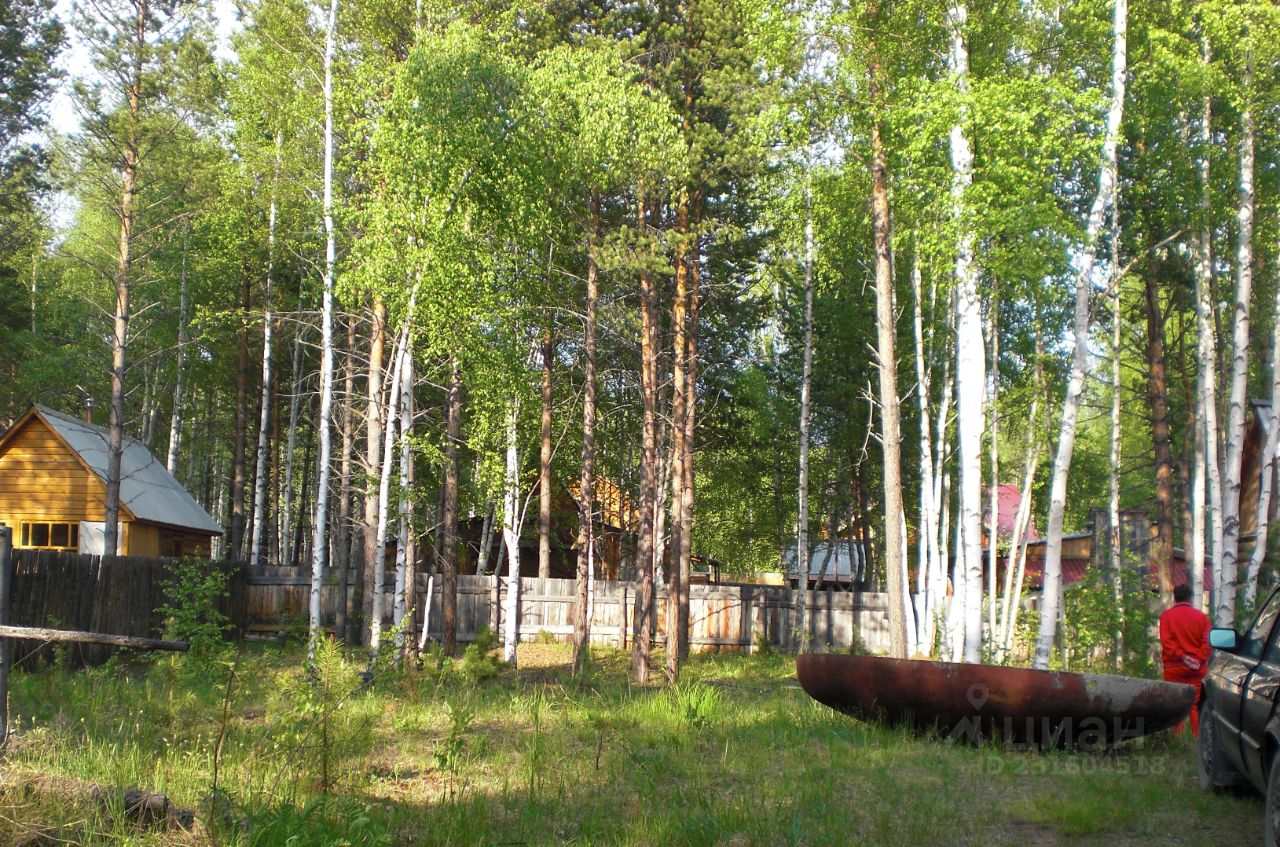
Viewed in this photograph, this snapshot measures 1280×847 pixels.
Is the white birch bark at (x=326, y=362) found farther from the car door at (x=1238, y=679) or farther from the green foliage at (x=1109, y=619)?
the green foliage at (x=1109, y=619)

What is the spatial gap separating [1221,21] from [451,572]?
15.6 meters

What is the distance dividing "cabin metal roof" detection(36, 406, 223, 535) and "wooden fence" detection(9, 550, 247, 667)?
5.46m

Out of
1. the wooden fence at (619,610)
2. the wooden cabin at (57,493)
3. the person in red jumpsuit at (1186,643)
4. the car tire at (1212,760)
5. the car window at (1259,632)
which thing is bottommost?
A: the wooden fence at (619,610)

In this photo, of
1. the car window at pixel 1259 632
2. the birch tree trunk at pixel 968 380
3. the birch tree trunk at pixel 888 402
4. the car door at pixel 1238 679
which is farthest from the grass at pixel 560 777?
the birch tree trunk at pixel 968 380

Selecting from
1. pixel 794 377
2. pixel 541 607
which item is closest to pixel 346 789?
pixel 541 607

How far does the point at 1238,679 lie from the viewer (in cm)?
677

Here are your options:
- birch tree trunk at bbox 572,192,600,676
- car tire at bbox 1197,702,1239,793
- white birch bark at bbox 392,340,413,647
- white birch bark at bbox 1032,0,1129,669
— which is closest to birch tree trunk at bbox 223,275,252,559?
birch tree trunk at bbox 572,192,600,676

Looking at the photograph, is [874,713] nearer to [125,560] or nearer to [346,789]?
[346,789]

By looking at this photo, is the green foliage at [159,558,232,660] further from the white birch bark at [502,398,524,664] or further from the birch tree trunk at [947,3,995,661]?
the birch tree trunk at [947,3,995,661]

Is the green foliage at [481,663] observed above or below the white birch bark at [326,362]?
below

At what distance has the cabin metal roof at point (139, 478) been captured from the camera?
83.0ft

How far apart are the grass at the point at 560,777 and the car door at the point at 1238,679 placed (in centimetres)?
62

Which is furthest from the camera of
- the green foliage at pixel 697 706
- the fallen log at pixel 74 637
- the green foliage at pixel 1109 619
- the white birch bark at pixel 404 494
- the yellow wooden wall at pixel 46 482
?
the yellow wooden wall at pixel 46 482

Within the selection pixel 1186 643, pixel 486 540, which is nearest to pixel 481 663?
pixel 1186 643
